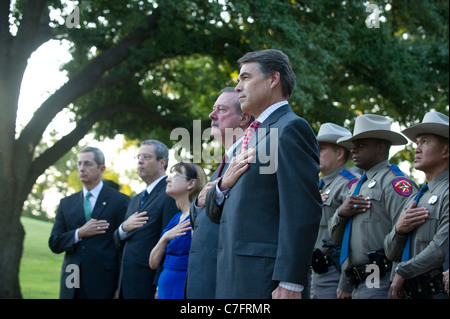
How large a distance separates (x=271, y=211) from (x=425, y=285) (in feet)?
6.37

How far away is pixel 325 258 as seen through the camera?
603cm

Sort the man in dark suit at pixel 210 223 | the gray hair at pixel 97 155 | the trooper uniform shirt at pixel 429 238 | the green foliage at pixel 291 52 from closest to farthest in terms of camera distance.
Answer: the man in dark suit at pixel 210 223, the trooper uniform shirt at pixel 429 238, the gray hair at pixel 97 155, the green foliage at pixel 291 52

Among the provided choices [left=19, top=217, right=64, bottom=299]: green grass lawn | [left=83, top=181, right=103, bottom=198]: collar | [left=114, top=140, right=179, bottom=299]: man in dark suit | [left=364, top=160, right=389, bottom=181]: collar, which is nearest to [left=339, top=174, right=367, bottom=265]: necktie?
[left=364, top=160, right=389, bottom=181]: collar

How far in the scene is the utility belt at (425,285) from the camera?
4.51 meters

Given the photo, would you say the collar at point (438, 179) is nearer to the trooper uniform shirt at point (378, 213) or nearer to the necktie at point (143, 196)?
the trooper uniform shirt at point (378, 213)

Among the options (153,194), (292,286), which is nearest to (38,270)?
(153,194)

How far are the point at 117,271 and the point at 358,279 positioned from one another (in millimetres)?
2676

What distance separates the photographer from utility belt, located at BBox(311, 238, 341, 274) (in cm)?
599

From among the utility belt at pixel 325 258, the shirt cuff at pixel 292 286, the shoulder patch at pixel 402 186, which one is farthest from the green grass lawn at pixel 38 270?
the shirt cuff at pixel 292 286

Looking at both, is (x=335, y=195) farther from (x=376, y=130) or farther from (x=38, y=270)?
(x=38, y=270)

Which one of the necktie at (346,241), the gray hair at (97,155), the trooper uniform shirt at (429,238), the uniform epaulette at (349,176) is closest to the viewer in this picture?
the trooper uniform shirt at (429,238)

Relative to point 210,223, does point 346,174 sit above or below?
above

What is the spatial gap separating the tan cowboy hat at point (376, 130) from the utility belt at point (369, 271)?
1.08 m

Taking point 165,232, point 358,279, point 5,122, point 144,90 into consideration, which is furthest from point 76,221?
point 144,90
